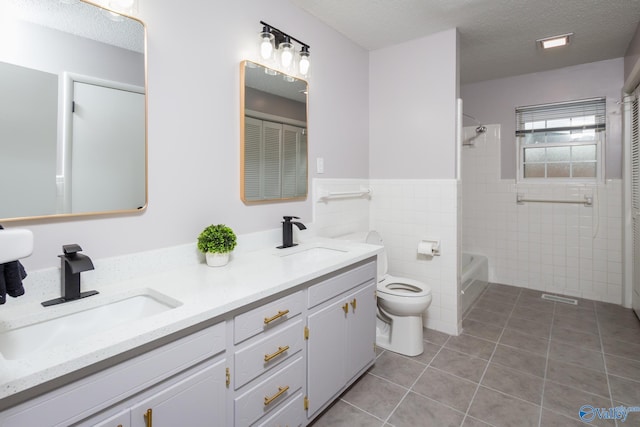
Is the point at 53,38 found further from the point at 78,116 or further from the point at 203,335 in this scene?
A: the point at 203,335

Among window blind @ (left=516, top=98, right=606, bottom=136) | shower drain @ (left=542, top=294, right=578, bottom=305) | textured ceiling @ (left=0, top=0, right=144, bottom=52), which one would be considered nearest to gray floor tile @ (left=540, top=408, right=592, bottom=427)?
shower drain @ (left=542, top=294, right=578, bottom=305)

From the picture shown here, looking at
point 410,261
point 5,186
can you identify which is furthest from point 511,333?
point 5,186

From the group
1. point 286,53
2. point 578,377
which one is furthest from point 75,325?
point 578,377

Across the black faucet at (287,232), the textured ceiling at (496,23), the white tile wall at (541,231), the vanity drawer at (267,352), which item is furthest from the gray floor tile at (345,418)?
the white tile wall at (541,231)

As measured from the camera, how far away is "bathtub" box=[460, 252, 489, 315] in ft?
10.5

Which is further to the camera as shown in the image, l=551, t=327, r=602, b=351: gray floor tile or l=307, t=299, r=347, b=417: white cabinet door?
l=551, t=327, r=602, b=351: gray floor tile

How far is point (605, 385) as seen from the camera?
6.71 ft

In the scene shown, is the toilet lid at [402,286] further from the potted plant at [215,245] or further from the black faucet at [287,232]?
the potted plant at [215,245]

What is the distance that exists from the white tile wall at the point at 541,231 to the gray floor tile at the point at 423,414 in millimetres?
2684

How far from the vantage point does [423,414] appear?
181cm

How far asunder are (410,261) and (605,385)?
1465mm

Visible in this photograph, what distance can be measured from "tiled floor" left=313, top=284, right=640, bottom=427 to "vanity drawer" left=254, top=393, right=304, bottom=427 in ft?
0.84

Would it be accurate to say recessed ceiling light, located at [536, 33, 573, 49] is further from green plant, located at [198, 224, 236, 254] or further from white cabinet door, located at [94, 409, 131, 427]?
white cabinet door, located at [94, 409, 131, 427]

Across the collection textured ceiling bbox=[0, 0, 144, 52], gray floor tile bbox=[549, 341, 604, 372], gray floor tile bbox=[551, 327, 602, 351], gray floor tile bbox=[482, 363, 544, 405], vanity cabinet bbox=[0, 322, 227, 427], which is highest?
textured ceiling bbox=[0, 0, 144, 52]
